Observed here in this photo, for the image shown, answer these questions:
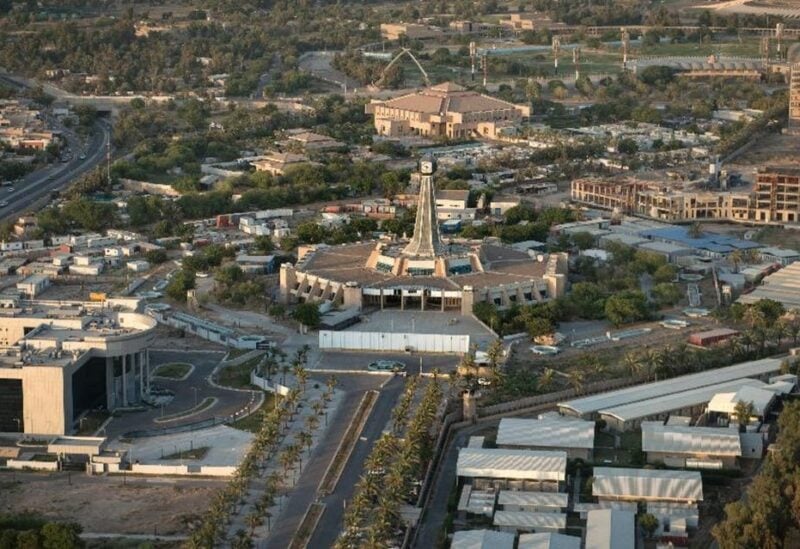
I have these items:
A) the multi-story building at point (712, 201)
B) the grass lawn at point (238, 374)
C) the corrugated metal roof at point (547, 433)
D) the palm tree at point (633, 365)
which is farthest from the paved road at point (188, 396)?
the multi-story building at point (712, 201)

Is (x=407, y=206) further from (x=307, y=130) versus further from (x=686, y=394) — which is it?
(x=686, y=394)

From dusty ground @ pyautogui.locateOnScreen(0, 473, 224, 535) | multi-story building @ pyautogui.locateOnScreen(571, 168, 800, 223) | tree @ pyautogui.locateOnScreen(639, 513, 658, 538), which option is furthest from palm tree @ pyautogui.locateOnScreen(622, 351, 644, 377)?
multi-story building @ pyautogui.locateOnScreen(571, 168, 800, 223)

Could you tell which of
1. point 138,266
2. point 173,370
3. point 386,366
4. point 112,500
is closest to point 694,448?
Result: point 386,366

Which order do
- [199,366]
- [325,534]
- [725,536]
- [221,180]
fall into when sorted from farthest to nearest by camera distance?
[221,180], [199,366], [325,534], [725,536]

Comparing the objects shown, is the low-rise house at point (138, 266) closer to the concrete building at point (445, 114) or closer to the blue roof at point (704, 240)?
the blue roof at point (704, 240)

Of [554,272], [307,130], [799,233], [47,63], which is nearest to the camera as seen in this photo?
[554,272]

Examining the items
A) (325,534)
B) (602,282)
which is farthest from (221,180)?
(325,534)
